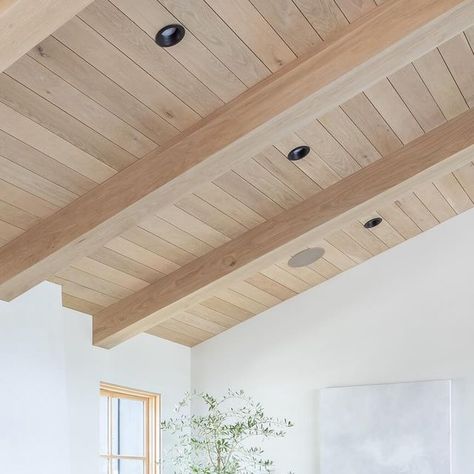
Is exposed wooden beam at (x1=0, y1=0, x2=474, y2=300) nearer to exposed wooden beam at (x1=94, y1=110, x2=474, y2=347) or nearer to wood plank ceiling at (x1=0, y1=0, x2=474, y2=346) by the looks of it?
wood plank ceiling at (x1=0, y1=0, x2=474, y2=346)

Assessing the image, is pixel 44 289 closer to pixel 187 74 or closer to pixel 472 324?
pixel 187 74

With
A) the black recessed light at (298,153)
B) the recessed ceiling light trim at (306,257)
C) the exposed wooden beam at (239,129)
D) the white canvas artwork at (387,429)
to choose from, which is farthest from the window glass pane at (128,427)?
the black recessed light at (298,153)

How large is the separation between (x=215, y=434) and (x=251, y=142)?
240cm

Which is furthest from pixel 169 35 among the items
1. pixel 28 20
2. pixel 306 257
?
pixel 306 257

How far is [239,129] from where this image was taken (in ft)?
11.6

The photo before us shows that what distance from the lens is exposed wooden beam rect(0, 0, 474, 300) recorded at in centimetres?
327

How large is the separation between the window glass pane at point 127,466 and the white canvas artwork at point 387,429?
50.0 inches

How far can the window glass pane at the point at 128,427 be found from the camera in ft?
18.3

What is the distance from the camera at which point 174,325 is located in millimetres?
5898

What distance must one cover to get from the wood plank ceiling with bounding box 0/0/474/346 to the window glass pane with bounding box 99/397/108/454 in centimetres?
75

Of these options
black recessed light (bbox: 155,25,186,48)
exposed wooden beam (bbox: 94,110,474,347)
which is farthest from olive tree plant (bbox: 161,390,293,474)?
black recessed light (bbox: 155,25,186,48)

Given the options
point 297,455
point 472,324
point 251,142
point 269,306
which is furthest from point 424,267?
point 251,142

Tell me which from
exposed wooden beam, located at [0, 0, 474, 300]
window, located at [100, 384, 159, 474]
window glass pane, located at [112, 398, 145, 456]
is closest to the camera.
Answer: exposed wooden beam, located at [0, 0, 474, 300]

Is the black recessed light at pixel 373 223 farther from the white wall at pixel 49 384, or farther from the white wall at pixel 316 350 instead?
the white wall at pixel 49 384
